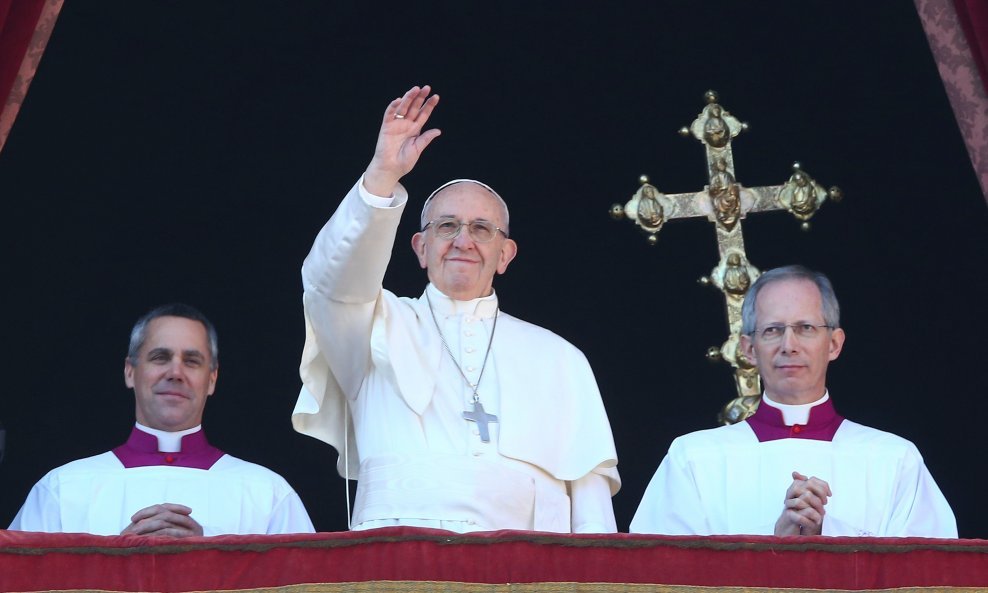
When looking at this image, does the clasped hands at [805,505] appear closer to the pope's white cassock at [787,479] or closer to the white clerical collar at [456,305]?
the pope's white cassock at [787,479]

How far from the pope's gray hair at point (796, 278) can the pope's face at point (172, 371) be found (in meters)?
1.44

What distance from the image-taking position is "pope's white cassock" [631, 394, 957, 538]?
4.64 metres

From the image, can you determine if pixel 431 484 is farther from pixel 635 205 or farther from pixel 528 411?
pixel 635 205

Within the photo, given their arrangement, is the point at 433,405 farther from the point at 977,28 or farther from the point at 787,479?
the point at 977,28

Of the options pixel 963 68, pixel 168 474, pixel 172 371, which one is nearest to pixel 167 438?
pixel 168 474

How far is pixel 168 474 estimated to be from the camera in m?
5.11

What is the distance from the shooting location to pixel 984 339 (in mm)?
6258

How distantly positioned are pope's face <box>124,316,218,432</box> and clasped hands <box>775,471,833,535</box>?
1687 mm

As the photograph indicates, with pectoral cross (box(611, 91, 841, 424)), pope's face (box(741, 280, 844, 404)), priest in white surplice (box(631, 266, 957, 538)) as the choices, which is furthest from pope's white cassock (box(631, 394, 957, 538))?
pectoral cross (box(611, 91, 841, 424))

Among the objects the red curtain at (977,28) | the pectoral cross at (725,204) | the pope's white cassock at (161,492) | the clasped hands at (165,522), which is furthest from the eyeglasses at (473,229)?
the red curtain at (977,28)

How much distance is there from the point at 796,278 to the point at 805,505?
0.85 meters

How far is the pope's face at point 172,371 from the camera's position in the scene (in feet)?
16.4

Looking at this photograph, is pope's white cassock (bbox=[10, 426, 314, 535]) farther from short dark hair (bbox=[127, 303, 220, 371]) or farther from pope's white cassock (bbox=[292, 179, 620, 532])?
pope's white cassock (bbox=[292, 179, 620, 532])

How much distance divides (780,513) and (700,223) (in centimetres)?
210
